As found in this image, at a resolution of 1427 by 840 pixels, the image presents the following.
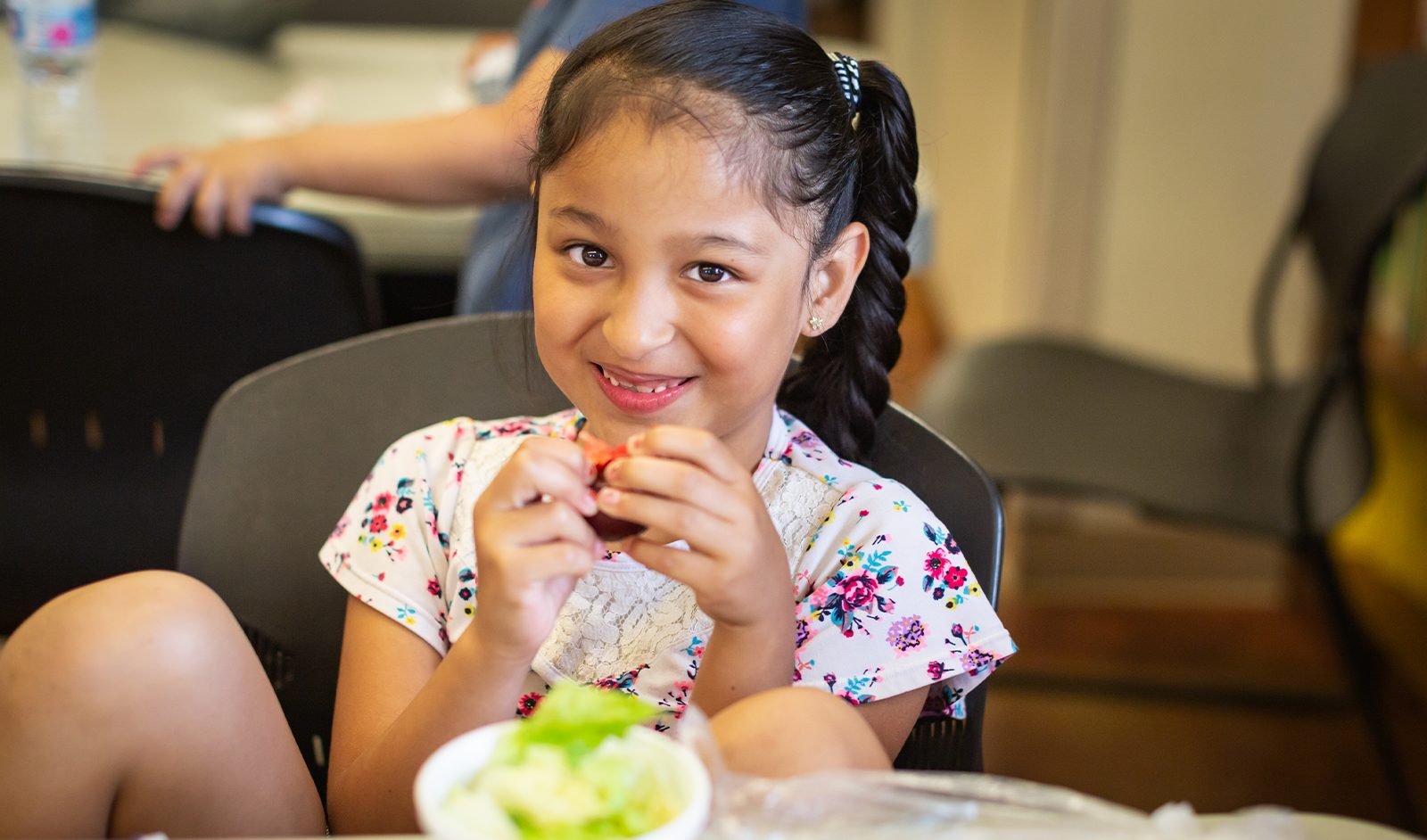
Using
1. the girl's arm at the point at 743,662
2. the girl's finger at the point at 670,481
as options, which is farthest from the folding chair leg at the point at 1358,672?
the girl's finger at the point at 670,481

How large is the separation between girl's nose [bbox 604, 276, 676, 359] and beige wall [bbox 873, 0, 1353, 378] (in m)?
2.07

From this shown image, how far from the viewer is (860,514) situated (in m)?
0.98

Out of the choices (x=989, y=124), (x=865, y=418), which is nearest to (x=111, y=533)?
(x=865, y=418)

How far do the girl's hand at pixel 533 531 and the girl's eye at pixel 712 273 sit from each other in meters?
0.20

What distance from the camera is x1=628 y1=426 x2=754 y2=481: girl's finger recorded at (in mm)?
742

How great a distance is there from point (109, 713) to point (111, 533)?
0.65m

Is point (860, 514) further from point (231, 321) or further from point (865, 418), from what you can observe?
point (231, 321)

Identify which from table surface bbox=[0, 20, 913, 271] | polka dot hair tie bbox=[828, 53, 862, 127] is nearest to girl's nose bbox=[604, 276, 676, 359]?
polka dot hair tie bbox=[828, 53, 862, 127]

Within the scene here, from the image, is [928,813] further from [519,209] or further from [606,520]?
[519,209]

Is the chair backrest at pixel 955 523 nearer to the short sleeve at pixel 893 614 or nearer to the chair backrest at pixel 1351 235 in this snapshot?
the short sleeve at pixel 893 614

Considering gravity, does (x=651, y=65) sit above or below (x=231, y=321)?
above

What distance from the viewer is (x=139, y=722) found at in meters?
0.77

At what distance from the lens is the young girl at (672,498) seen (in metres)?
0.75

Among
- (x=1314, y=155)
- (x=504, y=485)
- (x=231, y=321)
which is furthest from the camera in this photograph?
(x=1314, y=155)
